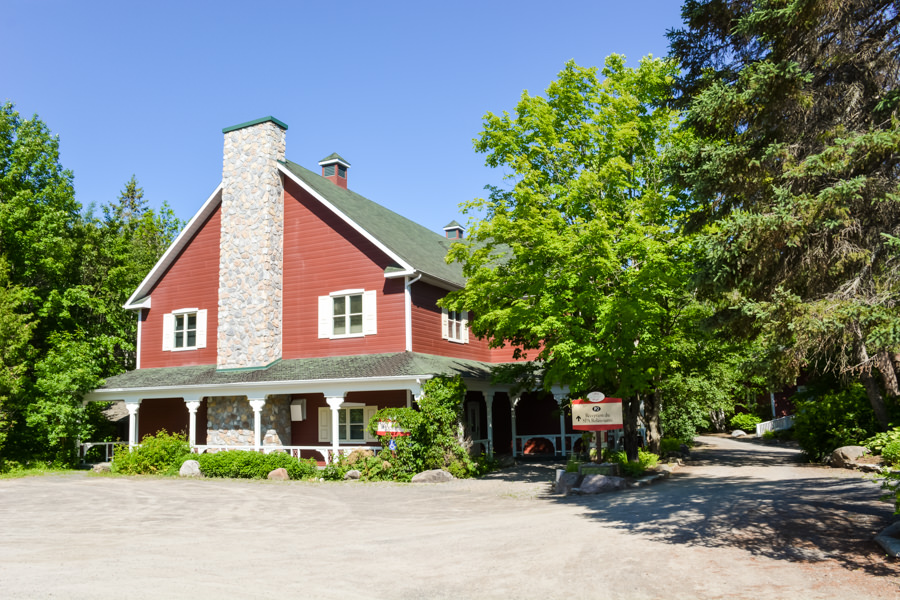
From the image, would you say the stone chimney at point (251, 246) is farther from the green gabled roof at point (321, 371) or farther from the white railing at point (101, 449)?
the white railing at point (101, 449)

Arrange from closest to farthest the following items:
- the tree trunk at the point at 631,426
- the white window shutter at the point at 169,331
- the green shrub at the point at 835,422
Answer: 1. the green shrub at the point at 835,422
2. the tree trunk at the point at 631,426
3. the white window shutter at the point at 169,331

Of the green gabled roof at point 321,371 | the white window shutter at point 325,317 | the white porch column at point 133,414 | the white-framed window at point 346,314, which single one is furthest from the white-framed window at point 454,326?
the white porch column at point 133,414

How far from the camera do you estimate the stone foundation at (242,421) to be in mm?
24594

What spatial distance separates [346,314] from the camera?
2444 centimetres

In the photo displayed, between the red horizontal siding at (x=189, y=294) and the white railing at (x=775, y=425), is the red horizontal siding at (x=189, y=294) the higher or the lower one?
the higher one

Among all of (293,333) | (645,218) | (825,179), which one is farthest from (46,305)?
(825,179)

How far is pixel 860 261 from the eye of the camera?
33.2 ft

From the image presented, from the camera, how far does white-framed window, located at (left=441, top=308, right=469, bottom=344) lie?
84.4 ft

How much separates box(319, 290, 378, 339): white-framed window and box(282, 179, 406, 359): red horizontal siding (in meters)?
0.21

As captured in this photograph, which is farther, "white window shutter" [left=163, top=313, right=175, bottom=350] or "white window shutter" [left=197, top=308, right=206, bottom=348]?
"white window shutter" [left=163, top=313, right=175, bottom=350]

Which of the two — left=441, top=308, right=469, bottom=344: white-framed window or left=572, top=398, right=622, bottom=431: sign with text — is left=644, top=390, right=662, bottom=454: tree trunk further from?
left=441, top=308, right=469, bottom=344: white-framed window

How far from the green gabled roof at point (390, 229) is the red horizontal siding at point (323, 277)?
560 mm

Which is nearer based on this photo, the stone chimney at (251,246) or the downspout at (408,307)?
the downspout at (408,307)

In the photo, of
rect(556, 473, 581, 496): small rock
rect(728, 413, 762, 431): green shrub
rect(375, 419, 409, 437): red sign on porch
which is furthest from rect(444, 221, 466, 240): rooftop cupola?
rect(728, 413, 762, 431): green shrub
